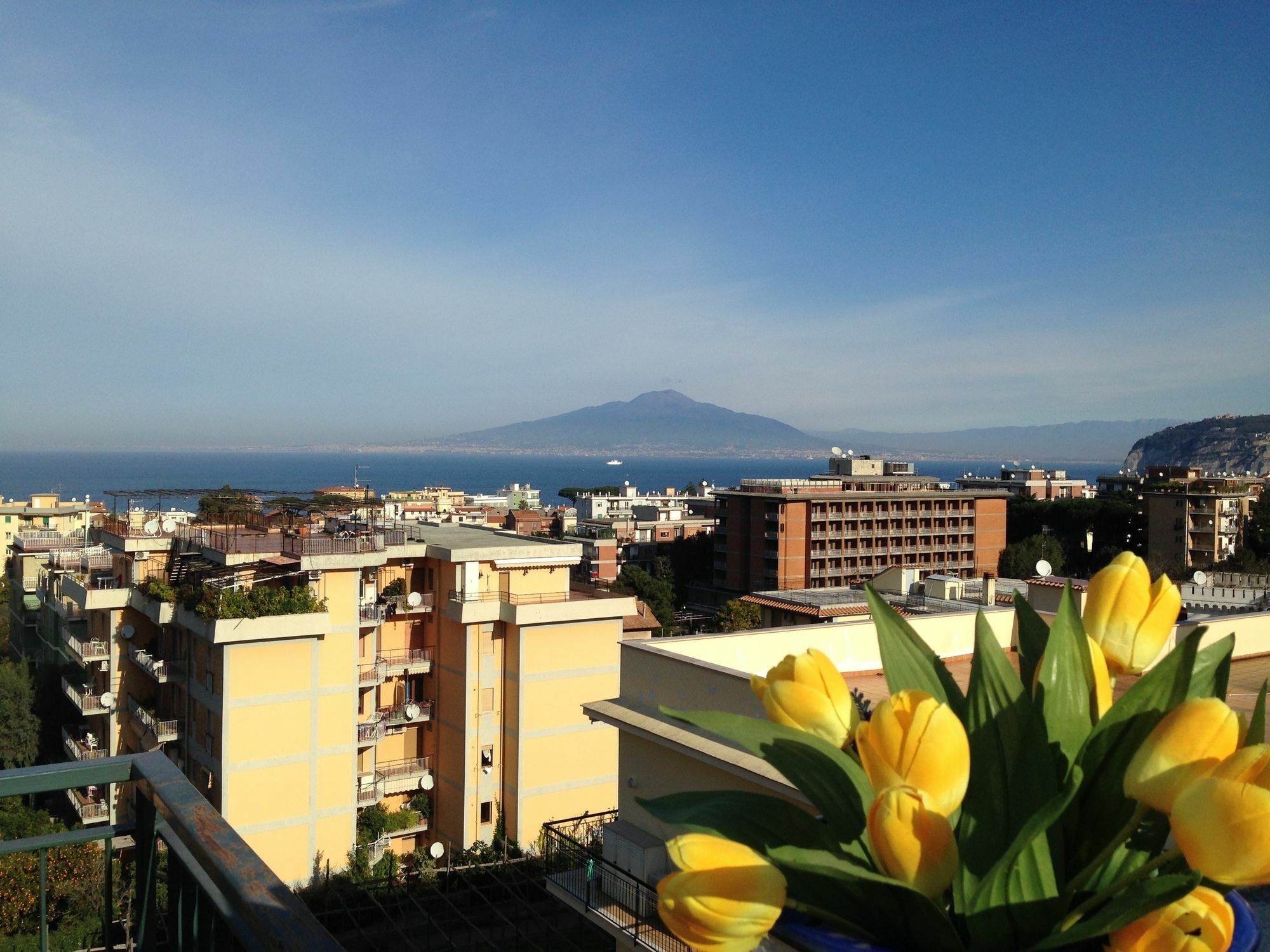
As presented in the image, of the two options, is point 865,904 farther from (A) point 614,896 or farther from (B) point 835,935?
(A) point 614,896

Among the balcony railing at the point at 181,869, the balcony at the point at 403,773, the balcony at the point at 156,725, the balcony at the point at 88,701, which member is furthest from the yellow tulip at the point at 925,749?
the balcony at the point at 88,701

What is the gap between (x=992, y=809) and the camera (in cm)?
84

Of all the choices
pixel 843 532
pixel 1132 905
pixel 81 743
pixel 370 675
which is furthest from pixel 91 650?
pixel 843 532

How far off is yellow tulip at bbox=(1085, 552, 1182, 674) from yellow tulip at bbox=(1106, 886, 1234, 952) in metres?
0.29

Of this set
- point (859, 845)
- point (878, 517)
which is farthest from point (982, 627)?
point (878, 517)

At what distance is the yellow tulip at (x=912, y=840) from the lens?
2.41 ft

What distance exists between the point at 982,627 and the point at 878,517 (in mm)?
→ 43888

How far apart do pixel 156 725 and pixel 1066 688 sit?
1472 centimetres

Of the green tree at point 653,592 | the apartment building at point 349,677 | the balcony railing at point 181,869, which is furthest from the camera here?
the green tree at point 653,592

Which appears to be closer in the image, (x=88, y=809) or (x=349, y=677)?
(x=349, y=677)

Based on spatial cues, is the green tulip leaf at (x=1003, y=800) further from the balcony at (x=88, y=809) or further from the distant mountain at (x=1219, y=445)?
the distant mountain at (x=1219, y=445)

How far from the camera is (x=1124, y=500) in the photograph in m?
47.9

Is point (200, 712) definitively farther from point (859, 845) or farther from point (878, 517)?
point (878, 517)

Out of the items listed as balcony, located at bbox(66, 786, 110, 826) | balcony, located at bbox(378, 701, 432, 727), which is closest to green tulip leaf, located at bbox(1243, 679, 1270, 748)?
balcony, located at bbox(378, 701, 432, 727)
